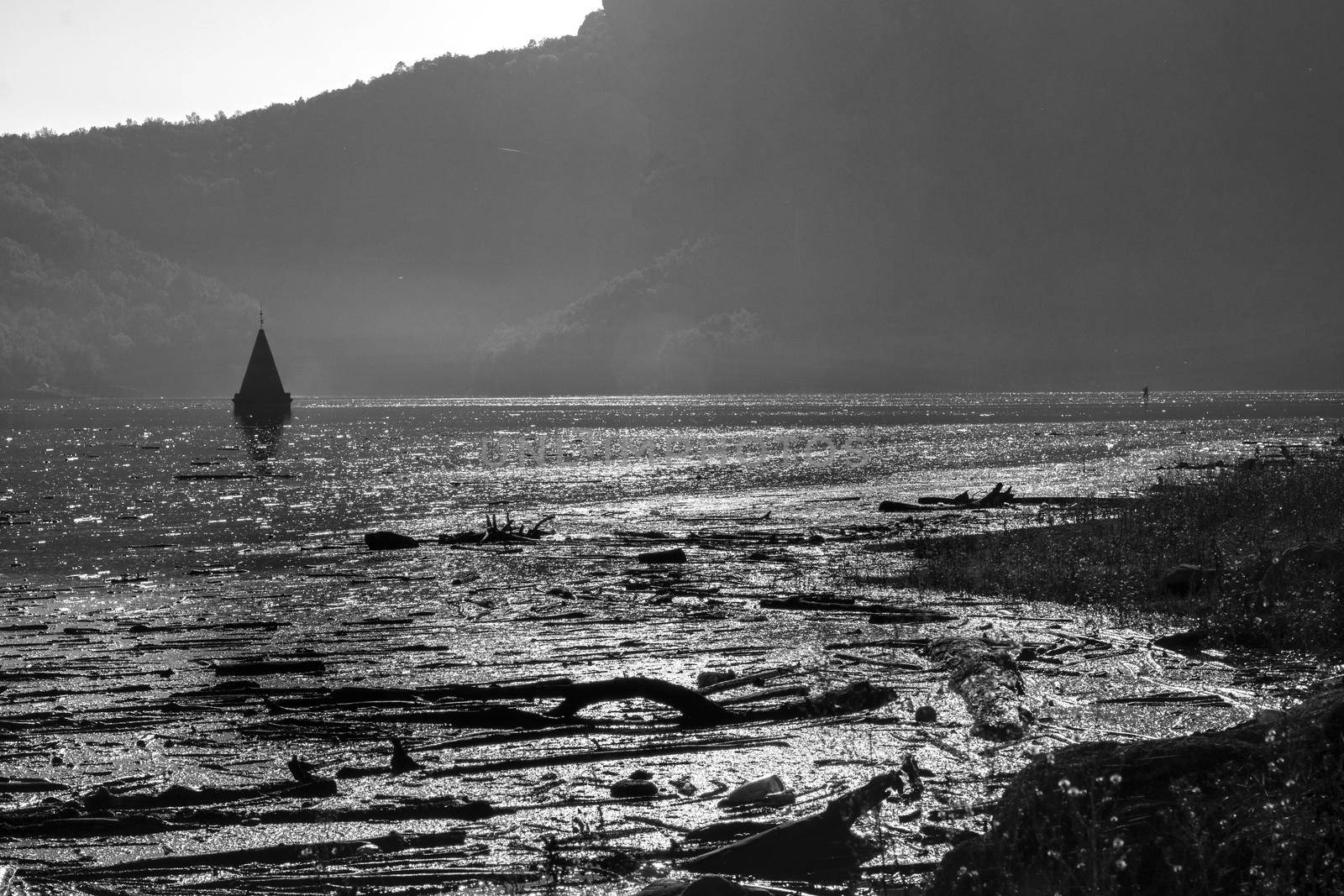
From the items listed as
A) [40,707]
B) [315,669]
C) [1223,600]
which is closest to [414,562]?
[315,669]

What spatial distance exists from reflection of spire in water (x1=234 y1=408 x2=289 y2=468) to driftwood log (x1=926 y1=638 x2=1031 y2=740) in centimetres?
7097

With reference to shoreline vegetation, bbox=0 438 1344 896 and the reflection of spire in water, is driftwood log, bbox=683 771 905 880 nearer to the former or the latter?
shoreline vegetation, bbox=0 438 1344 896

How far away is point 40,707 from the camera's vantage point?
44.3 feet

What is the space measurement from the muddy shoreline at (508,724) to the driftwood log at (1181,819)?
4.96 ft

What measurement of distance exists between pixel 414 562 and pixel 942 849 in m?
22.4

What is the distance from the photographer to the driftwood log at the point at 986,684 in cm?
1134

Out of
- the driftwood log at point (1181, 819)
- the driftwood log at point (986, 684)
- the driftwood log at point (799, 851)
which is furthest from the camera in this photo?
the driftwood log at point (986, 684)

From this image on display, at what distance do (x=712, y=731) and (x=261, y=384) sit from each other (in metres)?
187

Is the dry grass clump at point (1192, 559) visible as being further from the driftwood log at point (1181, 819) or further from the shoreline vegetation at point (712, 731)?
the driftwood log at point (1181, 819)

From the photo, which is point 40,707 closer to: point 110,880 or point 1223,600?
point 110,880

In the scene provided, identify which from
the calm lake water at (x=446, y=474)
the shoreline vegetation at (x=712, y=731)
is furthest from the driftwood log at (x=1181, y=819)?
the calm lake water at (x=446, y=474)

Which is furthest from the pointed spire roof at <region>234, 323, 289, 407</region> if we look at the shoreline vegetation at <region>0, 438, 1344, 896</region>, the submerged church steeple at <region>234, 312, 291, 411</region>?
the shoreline vegetation at <region>0, 438, 1344, 896</region>

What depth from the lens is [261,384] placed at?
186625 mm

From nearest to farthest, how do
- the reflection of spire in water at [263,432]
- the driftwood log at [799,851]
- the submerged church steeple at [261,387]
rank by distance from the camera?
the driftwood log at [799,851] → the reflection of spire in water at [263,432] → the submerged church steeple at [261,387]
